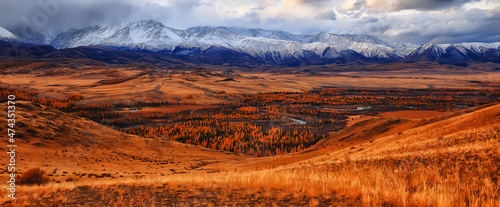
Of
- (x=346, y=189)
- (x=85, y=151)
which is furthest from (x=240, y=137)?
(x=346, y=189)

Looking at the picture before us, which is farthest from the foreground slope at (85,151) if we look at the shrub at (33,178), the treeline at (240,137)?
the treeline at (240,137)

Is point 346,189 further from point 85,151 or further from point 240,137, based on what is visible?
point 240,137

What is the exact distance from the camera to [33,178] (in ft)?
31.3

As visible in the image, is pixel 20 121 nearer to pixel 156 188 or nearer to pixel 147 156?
pixel 147 156

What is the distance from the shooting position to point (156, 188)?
834 centimetres

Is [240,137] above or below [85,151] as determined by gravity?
below

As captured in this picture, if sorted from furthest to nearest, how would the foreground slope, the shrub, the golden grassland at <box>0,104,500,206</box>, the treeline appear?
1. the treeline
2. the foreground slope
3. the shrub
4. the golden grassland at <box>0,104,500,206</box>

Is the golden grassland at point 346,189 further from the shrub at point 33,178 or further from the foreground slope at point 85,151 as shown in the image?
the foreground slope at point 85,151

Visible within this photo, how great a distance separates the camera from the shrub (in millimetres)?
9344

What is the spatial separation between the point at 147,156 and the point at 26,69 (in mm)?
131418

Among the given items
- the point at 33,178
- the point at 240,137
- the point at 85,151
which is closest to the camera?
the point at 33,178

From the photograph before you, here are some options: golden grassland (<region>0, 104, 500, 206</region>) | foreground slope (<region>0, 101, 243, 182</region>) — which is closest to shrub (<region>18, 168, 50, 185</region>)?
foreground slope (<region>0, 101, 243, 182</region>)

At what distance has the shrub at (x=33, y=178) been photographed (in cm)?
934

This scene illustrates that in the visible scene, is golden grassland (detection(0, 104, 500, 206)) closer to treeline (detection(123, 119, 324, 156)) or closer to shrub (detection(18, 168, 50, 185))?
shrub (detection(18, 168, 50, 185))
